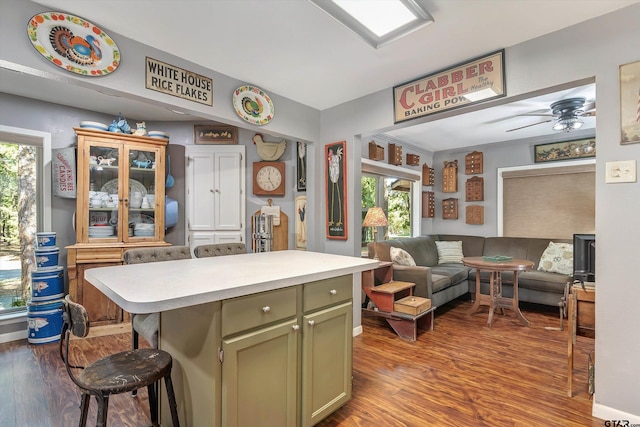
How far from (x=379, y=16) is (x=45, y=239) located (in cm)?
353

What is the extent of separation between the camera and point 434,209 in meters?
5.96

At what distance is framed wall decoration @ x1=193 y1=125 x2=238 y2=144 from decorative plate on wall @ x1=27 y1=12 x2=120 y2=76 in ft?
6.74

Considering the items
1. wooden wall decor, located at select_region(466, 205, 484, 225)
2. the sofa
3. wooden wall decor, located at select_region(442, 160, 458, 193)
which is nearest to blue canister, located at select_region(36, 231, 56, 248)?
the sofa

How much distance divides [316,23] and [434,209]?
471 cm

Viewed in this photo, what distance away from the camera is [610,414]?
1857 mm

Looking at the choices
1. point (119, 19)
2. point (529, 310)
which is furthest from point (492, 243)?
point (119, 19)

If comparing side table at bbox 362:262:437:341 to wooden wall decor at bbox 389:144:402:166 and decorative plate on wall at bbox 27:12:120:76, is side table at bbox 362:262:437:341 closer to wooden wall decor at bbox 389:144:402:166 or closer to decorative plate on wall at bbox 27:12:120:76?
wooden wall decor at bbox 389:144:402:166

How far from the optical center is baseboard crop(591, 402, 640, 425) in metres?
1.79

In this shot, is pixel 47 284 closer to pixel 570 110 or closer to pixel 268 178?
pixel 268 178

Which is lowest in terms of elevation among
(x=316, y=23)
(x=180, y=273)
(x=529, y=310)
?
(x=529, y=310)

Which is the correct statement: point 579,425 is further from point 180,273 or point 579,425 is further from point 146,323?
point 146,323

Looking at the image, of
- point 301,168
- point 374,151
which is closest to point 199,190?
point 301,168

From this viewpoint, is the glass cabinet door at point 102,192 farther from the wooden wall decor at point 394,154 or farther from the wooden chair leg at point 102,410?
the wooden wall decor at point 394,154

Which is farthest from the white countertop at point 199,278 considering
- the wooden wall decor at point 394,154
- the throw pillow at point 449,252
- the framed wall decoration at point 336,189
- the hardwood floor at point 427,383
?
the throw pillow at point 449,252
